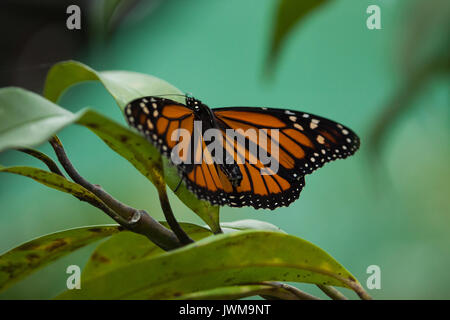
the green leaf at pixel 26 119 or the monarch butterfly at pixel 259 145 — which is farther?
the monarch butterfly at pixel 259 145

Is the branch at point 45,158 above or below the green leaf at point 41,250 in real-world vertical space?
above

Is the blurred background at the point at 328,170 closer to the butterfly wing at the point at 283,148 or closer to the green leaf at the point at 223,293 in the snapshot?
the butterfly wing at the point at 283,148

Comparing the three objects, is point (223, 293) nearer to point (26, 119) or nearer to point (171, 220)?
point (171, 220)


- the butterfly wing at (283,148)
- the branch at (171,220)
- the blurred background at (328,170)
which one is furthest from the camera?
the blurred background at (328,170)

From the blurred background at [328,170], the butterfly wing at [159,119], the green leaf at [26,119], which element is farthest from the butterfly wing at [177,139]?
the blurred background at [328,170]
